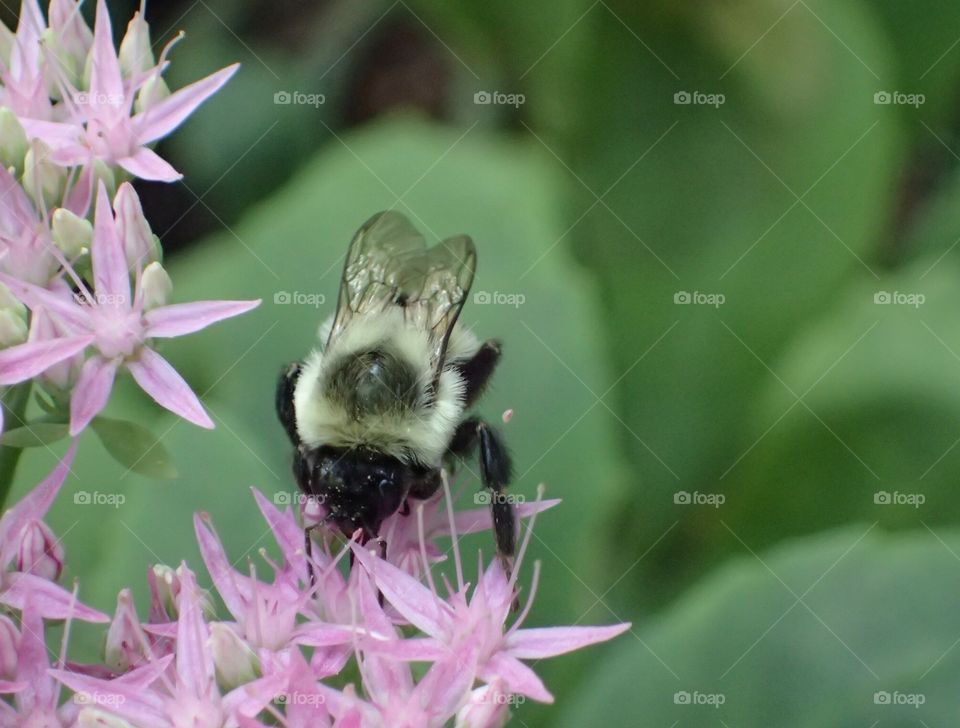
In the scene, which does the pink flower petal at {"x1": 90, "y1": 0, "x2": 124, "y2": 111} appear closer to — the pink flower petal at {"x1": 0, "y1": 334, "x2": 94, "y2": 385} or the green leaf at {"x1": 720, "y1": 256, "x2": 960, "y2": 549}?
the pink flower petal at {"x1": 0, "y1": 334, "x2": 94, "y2": 385}

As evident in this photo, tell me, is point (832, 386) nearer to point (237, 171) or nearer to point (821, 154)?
point (821, 154)

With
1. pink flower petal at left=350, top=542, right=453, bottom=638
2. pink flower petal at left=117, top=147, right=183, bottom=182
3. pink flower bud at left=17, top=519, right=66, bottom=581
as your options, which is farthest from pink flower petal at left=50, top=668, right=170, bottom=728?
pink flower petal at left=117, top=147, right=183, bottom=182

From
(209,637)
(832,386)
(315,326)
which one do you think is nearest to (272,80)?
(315,326)

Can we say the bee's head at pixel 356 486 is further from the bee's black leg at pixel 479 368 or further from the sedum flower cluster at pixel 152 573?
the bee's black leg at pixel 479 368

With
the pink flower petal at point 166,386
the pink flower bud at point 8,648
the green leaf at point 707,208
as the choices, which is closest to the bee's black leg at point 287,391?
the pink flower petal at point 166,386

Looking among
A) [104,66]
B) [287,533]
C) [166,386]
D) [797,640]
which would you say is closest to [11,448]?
[166,386]

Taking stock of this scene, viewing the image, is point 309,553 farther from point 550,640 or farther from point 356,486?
point 550,640
